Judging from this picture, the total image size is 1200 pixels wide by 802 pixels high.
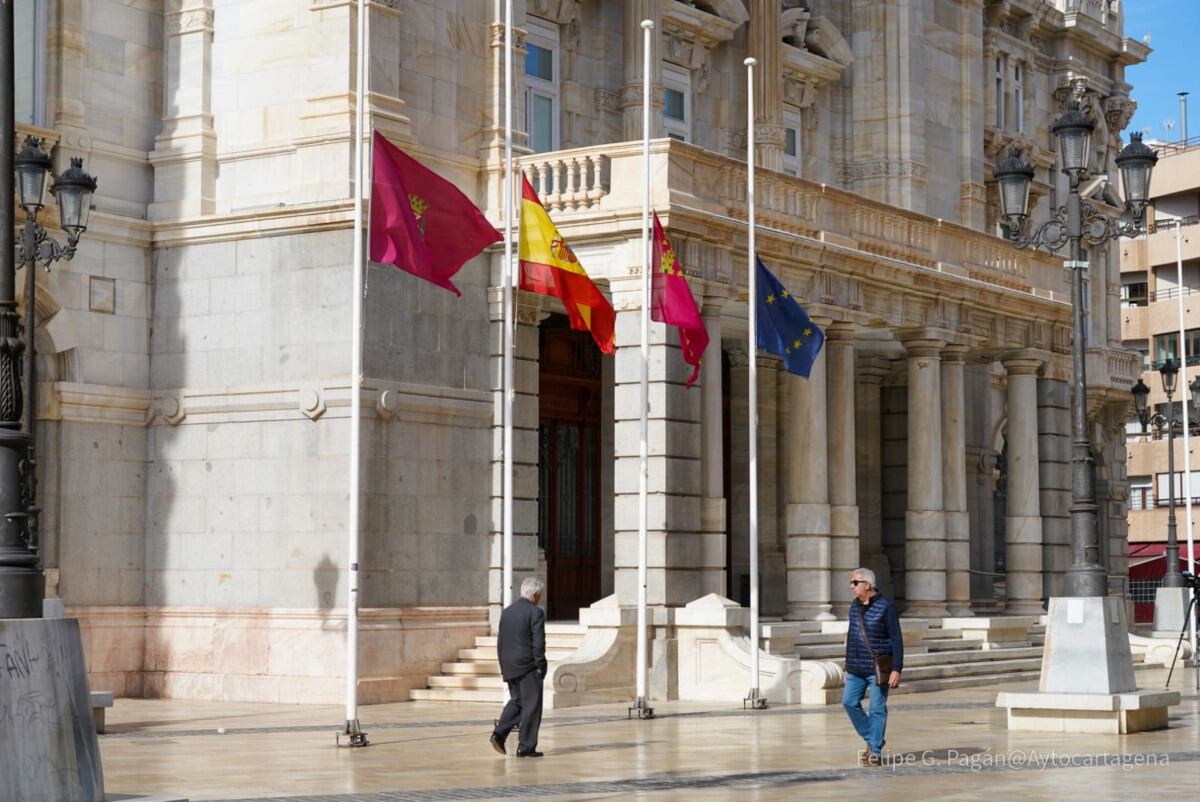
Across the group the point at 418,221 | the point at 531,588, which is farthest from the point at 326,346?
the point at 531,588

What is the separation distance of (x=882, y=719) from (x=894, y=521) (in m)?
21.8

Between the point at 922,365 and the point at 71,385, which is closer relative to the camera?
the point at 71,385

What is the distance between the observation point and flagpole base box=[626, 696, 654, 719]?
2466cm

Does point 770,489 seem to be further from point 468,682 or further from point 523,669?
point 523,669

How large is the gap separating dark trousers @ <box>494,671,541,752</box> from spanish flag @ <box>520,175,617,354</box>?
6.54 metres

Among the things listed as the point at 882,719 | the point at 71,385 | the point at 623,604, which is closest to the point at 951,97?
the point at 623,604

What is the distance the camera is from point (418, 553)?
28.1 m

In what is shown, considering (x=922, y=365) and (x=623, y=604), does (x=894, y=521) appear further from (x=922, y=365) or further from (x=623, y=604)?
(x=623, y=604)

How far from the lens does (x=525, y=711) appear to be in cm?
1948

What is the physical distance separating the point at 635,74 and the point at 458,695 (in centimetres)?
1194

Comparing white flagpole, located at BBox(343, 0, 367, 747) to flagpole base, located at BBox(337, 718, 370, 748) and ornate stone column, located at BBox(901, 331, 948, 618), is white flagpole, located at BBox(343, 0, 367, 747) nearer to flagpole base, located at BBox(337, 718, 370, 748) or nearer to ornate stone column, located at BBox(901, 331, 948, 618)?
flagpole base, located at BBox(337, 718, 370, 748)

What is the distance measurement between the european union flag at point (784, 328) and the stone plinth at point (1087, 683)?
6.76 metres

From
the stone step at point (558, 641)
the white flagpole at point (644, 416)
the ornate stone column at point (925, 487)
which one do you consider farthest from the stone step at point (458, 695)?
the ornate stone column at point (925, 487)

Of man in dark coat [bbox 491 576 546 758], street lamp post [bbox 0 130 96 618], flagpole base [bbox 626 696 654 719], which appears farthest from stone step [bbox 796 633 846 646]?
street lamp post [bbox 0 130 96 618]
